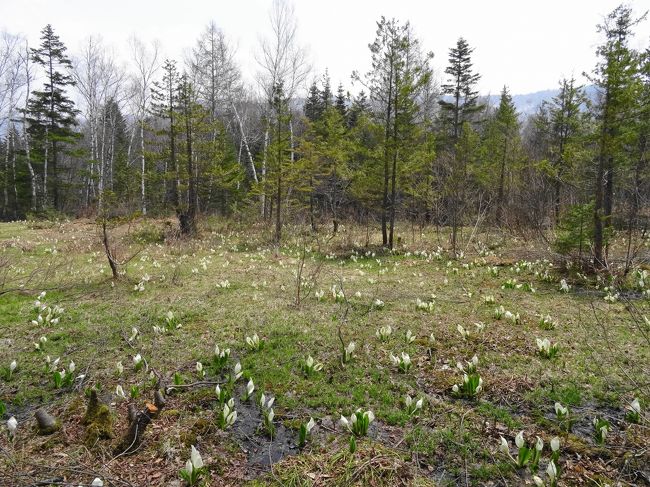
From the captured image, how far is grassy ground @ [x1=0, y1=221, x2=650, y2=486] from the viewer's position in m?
3.90

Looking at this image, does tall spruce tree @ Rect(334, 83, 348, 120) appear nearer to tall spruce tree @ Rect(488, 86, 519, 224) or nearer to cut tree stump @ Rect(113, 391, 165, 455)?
tall spruce tree @ Rect(488, 86, 519, 224)

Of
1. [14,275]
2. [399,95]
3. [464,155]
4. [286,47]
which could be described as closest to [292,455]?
[14,275]

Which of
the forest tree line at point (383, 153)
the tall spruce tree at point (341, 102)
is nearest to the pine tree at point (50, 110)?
the forest tree line at point (383, 153)

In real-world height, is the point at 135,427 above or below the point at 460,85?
below

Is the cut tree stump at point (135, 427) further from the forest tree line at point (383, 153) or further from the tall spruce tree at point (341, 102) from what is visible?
the tall spruce tree at point (341, 102)

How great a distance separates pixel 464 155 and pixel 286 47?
15058mm

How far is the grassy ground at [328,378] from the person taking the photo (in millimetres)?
3896

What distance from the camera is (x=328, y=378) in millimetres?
5656

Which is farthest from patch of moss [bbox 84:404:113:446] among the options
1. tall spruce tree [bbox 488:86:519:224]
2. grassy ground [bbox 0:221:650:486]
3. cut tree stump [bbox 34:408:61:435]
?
tall spruce tree [bbox 488:86:519:224]

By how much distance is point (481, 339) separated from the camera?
6.87 metres

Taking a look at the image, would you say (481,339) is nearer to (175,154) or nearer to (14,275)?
(14,275)

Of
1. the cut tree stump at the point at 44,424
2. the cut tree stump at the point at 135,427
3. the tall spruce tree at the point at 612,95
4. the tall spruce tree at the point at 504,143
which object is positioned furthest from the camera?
the tall spruce tree at the point at 504,143

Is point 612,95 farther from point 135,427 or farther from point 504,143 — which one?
point 504,143

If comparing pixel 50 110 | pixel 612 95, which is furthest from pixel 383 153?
pixel 50 110
